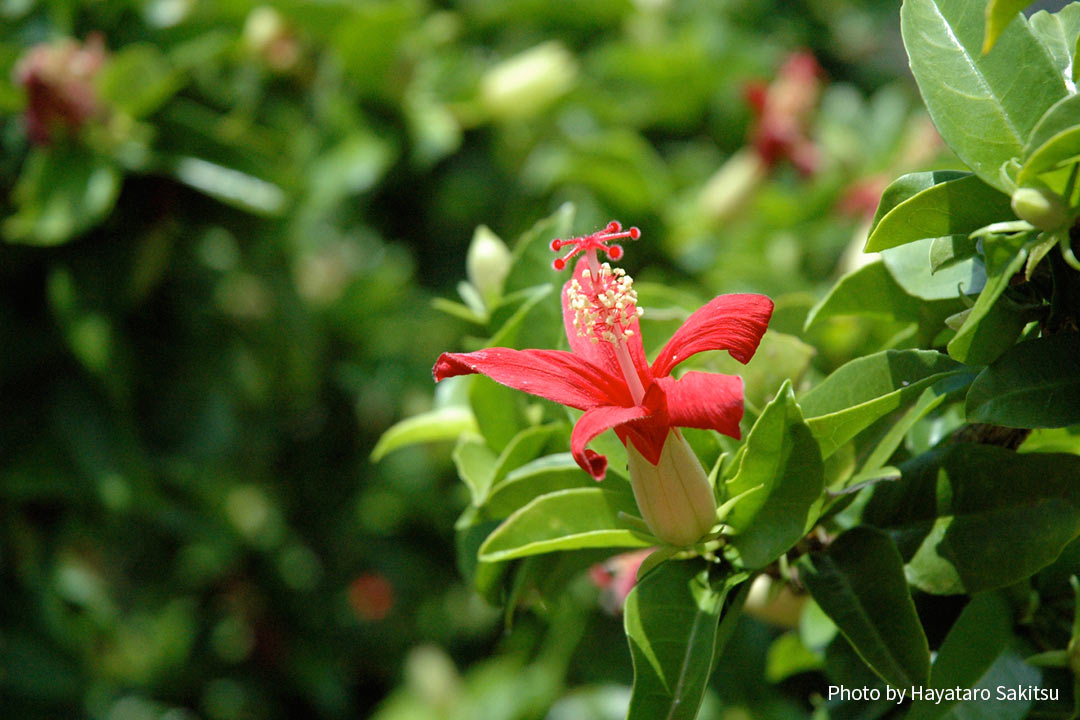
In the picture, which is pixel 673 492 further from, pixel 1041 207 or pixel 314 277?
pixel 314 277

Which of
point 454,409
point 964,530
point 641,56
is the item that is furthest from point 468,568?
point 641,56

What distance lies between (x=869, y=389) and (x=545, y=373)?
180 mm

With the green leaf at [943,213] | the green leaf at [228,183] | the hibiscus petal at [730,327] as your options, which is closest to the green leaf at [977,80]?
the green leaf at [943,213]

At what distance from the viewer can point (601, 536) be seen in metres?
0.54

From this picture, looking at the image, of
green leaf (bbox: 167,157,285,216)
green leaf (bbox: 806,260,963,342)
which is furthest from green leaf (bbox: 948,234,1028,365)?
green leaf (bbox: 167,157,285,216)

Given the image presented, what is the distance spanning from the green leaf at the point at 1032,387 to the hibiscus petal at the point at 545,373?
184 millimetres

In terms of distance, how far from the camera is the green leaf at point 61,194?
3.59 ft

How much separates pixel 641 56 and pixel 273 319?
2.48 feet

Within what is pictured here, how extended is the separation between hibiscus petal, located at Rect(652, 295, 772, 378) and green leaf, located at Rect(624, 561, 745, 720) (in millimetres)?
132

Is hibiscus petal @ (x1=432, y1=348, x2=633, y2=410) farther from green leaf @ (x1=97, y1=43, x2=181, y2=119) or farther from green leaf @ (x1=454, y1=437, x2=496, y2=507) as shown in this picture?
green leaf @ (x1=97, y1=43, x2=181, y2=119)

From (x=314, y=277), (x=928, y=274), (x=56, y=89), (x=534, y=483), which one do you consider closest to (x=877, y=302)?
(x=928, y=274)

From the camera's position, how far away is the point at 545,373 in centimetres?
51

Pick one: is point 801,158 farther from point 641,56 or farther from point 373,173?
point 373,173

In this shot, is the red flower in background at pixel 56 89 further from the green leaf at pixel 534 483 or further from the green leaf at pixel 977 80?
the green leaf at pixel 977 80
